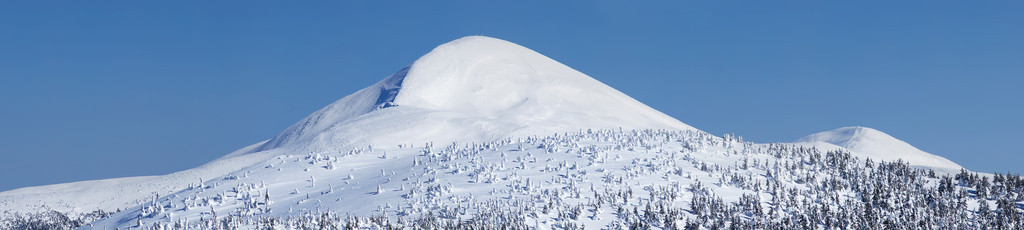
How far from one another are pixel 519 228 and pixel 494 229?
14.4 ft

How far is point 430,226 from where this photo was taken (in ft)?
654

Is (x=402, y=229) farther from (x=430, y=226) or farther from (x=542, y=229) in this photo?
(x=542, y=229)

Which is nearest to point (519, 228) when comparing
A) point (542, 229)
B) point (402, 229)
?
point (542, 229)

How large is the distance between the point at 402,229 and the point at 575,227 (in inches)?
1204

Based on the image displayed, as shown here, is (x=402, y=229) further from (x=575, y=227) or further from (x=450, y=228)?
(x=575, y=227)

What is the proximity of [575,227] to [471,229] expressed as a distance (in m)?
18.3

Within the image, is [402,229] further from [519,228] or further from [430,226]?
[519,228]

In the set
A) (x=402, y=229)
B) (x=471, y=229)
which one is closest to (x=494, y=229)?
(x=471, y=229)

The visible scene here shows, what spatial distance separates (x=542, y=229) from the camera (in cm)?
19988

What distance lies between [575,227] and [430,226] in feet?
83.9

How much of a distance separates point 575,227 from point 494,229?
1430 centimetres

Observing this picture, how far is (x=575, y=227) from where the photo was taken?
199000 mm

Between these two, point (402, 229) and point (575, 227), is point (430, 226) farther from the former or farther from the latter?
point (575, 227)

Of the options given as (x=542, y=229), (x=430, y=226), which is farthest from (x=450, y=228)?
(x=542, y=229)
